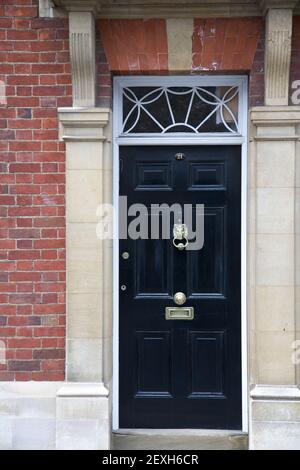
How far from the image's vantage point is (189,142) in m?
5.02

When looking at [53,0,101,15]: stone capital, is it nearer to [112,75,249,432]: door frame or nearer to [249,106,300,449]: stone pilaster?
[112,75,249,432]: door frame

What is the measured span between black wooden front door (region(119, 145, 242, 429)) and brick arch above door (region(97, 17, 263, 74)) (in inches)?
27.8

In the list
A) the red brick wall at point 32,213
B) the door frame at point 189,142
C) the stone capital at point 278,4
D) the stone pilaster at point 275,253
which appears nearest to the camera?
the stone capital at point 278,4

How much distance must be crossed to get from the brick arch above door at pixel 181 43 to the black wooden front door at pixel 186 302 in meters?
0.70

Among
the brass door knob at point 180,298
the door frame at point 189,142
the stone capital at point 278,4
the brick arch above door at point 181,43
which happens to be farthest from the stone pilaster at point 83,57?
the brass door knob at point 180,298

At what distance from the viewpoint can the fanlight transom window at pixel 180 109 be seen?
16.5 feet

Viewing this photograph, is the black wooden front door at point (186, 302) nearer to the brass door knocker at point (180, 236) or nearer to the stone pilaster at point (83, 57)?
the brass door knocker at point (180, 236)

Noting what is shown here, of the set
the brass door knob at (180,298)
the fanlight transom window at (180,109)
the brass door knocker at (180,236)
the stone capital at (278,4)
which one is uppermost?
the stone capital at (278,4)

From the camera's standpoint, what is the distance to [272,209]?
4754mm

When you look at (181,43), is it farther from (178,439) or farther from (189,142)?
(178,439)

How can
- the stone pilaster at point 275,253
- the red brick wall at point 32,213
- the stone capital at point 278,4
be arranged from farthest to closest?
the red brick wall at point 32,213 → the stone pilaster at point 275,253 → the stone capital at point 278,4

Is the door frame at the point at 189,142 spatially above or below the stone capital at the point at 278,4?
below

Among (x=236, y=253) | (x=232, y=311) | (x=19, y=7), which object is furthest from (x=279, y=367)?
(x=19, y=7)

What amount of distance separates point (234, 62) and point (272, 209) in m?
1.27
